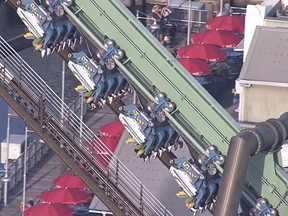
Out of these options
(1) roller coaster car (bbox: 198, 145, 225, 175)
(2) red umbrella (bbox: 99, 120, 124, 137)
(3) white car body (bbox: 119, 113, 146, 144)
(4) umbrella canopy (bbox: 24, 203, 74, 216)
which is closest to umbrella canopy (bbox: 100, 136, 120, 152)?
(2) red umbrella (bbox: 99, 120, 124, 137)

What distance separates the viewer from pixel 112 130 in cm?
4619

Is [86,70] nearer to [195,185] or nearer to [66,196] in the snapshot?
[195,185]

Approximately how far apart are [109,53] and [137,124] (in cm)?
138

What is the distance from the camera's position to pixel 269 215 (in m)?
30.5

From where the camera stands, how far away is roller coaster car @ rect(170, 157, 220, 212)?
30.6 meters

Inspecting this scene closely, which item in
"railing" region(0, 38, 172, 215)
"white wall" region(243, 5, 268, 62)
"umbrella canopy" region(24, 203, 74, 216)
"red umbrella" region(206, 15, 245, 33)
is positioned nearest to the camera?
"railing" region(0, 38, 172, 215)

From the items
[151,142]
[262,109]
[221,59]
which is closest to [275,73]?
[262,109]

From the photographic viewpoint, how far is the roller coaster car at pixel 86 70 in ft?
102

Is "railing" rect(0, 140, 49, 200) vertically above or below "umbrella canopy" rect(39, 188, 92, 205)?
below

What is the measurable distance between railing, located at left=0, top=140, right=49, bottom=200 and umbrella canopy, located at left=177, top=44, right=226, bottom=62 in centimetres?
965

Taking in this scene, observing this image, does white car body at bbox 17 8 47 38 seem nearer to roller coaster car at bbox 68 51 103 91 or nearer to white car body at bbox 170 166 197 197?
roller coaster car at bbox 68 51 103 91

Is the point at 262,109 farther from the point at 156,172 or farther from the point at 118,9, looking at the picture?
the point at 118,9

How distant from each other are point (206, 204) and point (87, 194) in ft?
39.3

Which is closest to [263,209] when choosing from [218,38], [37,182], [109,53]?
[109,53]
